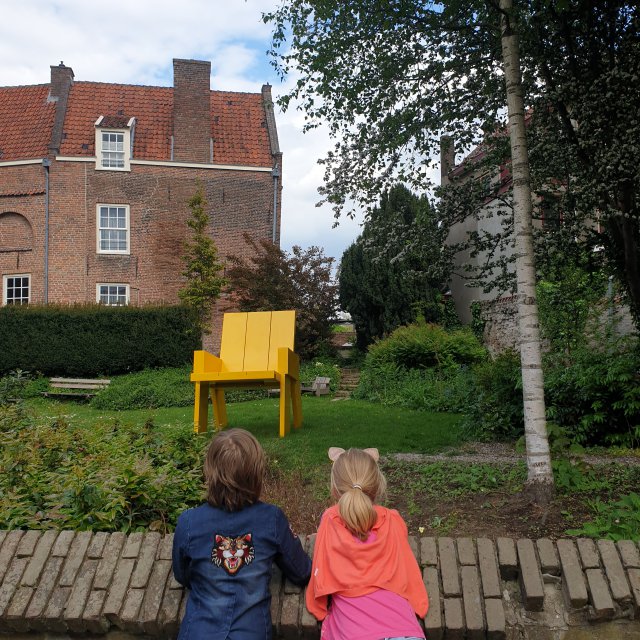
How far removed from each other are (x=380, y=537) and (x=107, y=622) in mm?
1115

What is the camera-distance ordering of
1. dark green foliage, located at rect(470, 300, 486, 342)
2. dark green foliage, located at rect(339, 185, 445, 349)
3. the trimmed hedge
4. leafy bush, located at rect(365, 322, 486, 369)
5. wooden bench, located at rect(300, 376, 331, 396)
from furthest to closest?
dark green foliage, located at rect(339, 185, 445, 349)
dark green foliage, located at rect(470, 300, 486, 342)
the trimmed hedge
leafy bush, located at rect(365, 322, 486, 369)
wooden bench, located at rect(300, 376, 331, 396)

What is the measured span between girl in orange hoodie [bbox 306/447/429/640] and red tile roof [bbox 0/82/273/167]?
22930mm

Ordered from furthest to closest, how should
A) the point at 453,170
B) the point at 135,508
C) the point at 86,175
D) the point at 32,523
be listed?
the point at 86,175
the point at 453,170
the point at 135,508
the point at 32,523

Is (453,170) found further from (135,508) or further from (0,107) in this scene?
(0,107)

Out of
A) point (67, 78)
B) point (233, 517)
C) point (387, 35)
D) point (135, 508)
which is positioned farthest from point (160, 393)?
point (67, 78)

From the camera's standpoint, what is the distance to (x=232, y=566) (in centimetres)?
270

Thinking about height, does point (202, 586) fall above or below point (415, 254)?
below

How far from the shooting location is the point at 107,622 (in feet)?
9.31

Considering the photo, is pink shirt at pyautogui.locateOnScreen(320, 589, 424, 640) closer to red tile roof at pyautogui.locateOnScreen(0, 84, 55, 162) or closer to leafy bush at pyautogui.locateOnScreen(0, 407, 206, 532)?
leafy bush at pyautogui.locateOnScreen(0, 407, 206, 532)

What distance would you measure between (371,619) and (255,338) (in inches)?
310

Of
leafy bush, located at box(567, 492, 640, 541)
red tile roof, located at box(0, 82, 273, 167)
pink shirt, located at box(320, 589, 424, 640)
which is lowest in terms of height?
pink shirt, located at box(320, 589, 424, 640)

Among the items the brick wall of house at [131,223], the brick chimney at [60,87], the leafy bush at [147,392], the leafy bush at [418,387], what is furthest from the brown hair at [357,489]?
the brick chimney at [60,87]

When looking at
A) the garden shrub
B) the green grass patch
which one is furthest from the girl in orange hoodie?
the garden shrub

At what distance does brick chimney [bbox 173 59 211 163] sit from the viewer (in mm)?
24828
